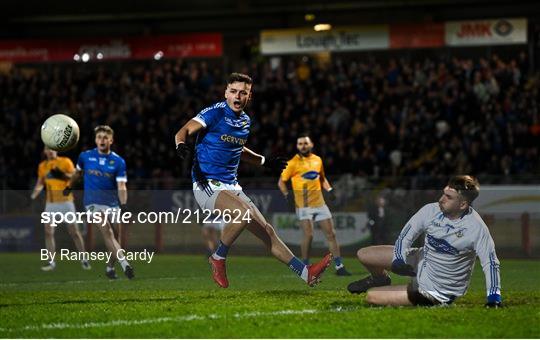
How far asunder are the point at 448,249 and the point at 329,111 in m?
20.1

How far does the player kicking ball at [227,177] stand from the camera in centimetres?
1202

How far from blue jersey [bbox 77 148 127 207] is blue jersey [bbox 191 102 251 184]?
467 centimetres

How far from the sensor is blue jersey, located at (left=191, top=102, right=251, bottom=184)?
1222 cm

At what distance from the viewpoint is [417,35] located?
32.7 metres

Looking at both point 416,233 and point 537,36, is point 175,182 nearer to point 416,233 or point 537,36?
point 537,36

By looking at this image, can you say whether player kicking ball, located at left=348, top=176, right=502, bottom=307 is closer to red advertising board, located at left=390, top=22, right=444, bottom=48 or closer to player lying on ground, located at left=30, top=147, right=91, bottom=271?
player lying on ground, located at left=30, top=147, right=91, bottom=271

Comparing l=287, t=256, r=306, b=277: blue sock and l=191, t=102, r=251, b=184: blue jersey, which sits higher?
l=191, t=102, r=251, b=184: blue jersey

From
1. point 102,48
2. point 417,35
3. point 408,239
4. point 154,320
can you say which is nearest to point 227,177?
point 408,239

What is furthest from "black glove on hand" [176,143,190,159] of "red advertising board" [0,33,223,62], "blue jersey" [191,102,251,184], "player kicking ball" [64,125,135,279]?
"red advertising board" [0,33,223,62]

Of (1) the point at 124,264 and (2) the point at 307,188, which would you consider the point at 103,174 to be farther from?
(2) the point at 307,188

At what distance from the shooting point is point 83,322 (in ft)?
32.1

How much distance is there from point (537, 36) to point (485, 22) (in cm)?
166

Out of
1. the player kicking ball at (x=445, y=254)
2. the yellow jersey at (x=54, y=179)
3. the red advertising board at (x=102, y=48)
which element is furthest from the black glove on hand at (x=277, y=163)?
the red advertising board at (x=102, y=48)

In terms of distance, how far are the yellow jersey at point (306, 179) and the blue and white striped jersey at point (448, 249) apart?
798 centimetres
